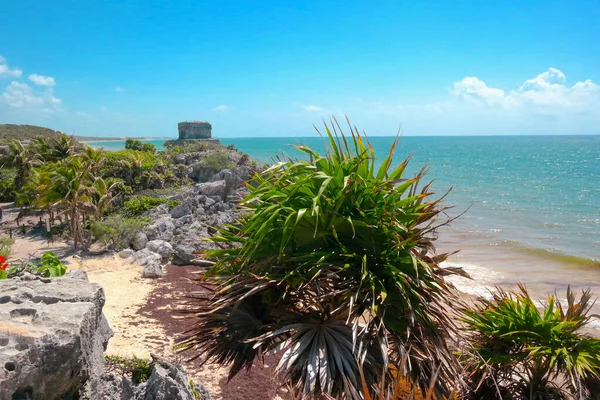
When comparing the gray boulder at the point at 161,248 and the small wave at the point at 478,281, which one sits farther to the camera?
the gray boulder at the point at 161,248

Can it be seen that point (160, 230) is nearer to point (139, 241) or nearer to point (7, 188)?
point (139, 241)

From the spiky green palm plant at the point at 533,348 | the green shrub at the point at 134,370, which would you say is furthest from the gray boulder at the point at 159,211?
the spiky green palm plant at the point at 533,348

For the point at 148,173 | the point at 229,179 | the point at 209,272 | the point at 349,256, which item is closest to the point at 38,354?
the point at 209,272

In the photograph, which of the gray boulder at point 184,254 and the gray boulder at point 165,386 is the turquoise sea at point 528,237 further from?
the gray boulder at point 184,254

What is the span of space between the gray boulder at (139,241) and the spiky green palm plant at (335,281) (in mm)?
14504

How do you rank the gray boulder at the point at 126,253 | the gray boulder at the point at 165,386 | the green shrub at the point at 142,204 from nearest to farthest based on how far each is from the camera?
the gray boulder at the point at 165,386
the gray boulder at the point at 126,253
the green shrub at the point at 142,204

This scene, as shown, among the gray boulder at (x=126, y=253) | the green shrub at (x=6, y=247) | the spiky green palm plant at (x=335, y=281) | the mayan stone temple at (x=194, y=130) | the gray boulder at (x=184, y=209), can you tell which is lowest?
the gray boulder at (x=126, y=253)

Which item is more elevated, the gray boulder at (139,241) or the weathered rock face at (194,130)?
the weathered rock face at (194,130)

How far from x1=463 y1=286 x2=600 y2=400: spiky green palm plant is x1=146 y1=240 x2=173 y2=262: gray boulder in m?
13.2

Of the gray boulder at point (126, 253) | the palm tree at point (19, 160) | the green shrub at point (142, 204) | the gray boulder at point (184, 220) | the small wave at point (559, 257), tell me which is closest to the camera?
the gray boulder at point (126, 253)

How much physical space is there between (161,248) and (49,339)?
13232 mm

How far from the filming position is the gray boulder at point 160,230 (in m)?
18.2

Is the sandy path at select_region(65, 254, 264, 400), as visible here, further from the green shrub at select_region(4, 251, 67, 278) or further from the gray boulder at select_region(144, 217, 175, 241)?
the gray boulder at select_region(144, 217, 175, 241)

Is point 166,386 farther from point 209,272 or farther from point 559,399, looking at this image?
point 559,399
